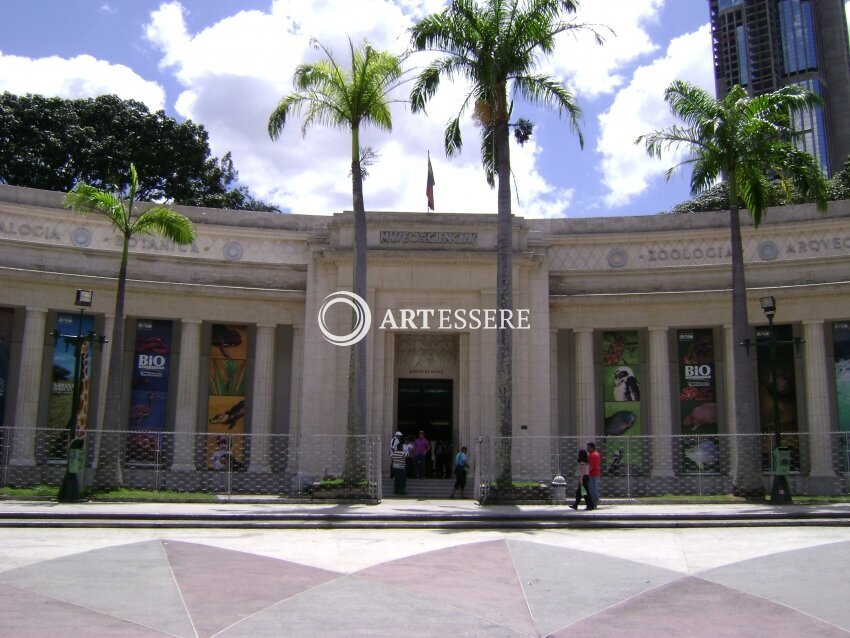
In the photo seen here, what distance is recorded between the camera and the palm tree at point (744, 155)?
2497 cm

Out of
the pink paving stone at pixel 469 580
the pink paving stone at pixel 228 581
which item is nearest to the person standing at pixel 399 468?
the pink paving stone at pixel 469 580

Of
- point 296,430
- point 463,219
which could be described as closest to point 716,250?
point 463,219

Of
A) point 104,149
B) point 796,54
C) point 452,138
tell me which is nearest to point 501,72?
point 452,138

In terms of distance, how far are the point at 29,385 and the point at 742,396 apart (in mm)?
24933

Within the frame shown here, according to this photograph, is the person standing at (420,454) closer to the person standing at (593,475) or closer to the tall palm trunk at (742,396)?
the person standing at (593,475)

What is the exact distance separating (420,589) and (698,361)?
947 inches

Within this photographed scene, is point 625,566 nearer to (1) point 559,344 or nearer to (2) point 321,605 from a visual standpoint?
(2) point 321,605

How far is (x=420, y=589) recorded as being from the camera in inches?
469

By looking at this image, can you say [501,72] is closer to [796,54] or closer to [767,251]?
[767,251]

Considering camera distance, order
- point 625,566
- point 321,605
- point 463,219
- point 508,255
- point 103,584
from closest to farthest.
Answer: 1. point 321,605
2. point 103,584
3. point 625,566
4. point 508,255
5. point 463,219

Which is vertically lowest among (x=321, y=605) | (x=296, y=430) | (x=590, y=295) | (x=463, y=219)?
(x=321, y=605)

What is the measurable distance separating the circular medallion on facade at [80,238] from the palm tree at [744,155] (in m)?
22.6

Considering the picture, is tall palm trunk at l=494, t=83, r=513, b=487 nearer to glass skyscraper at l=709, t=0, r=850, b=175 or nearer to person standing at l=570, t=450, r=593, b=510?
person standing at l=570, t=450, r=593, b=510

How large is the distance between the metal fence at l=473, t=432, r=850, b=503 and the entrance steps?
205cm
